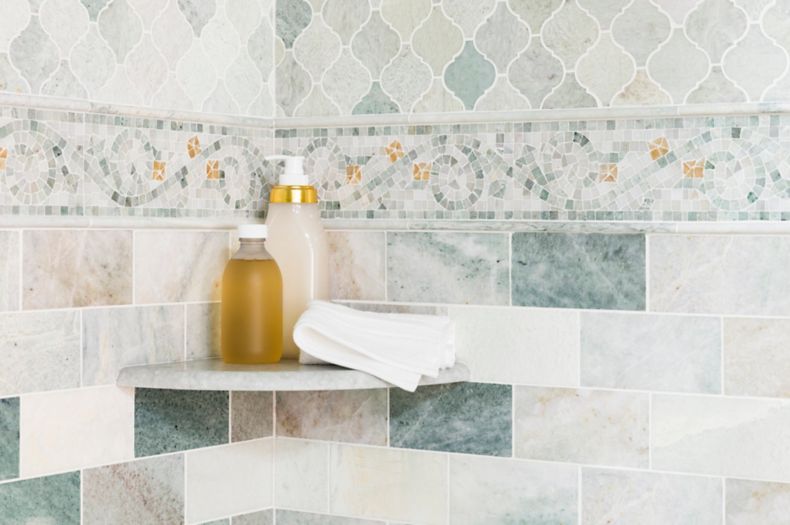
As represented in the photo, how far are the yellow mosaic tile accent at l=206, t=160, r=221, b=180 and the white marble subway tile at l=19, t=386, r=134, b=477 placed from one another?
14.1 inches

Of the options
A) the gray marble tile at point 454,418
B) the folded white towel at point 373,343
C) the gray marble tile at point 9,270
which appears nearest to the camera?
the gray marble tile at point 9,270

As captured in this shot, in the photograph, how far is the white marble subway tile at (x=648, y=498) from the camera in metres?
1.49

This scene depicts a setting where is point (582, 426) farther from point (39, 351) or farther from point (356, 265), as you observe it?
point (39, 351)

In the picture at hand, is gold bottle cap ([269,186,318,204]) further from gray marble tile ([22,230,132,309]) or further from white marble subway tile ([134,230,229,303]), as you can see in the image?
gray marble tile ([22,230,132,309])

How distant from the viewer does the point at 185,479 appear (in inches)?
64.7

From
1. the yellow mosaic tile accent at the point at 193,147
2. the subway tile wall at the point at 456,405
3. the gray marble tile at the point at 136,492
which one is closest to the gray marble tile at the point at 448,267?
the subway tile wall at the point at 456,405

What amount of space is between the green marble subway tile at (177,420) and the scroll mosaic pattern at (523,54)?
1.64 feet

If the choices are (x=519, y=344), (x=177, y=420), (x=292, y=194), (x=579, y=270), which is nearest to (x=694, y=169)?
(x=579, y=270)

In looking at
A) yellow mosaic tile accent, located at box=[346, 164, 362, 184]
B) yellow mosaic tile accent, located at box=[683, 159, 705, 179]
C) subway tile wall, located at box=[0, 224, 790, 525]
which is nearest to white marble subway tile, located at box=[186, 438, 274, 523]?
subway tile wall, located at box=[0, 224, 790, 525]

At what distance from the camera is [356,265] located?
1741 mm

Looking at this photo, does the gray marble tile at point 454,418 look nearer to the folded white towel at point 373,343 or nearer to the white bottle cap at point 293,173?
the folded white towel at point 373,343

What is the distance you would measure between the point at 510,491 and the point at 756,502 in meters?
0.35

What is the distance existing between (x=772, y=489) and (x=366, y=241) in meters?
0.71

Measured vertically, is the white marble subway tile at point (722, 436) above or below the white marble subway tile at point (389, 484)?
above
